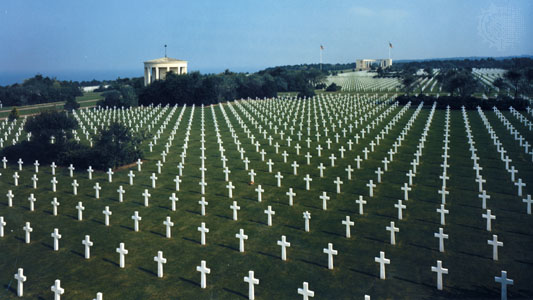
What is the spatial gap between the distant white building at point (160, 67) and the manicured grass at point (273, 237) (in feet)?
183

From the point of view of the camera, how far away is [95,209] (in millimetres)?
15109

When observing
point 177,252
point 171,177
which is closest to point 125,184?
point 171,177

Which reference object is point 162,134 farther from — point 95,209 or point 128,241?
point 128,241

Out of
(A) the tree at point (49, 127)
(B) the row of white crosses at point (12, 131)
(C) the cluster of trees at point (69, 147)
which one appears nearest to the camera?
(C) the cluster of trees at point (69, 147)

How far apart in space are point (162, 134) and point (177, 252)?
22.5 metres

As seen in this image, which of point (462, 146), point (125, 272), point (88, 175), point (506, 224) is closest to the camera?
point (125, 272)

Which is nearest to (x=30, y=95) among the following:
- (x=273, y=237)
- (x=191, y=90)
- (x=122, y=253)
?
(x=191, y=90)

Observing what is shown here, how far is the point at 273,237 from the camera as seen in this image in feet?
40.0

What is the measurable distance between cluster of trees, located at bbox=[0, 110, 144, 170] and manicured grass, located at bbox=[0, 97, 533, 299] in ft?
2.89

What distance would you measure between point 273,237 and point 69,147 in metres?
15.4

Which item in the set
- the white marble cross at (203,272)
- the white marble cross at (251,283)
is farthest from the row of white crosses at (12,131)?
the white marble cross at (251,283)

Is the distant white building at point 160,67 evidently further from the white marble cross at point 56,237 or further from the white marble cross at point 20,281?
the white marble cross at point 20,281

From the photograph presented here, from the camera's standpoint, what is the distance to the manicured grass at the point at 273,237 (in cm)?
930

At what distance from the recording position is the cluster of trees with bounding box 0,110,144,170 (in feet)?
70.2
